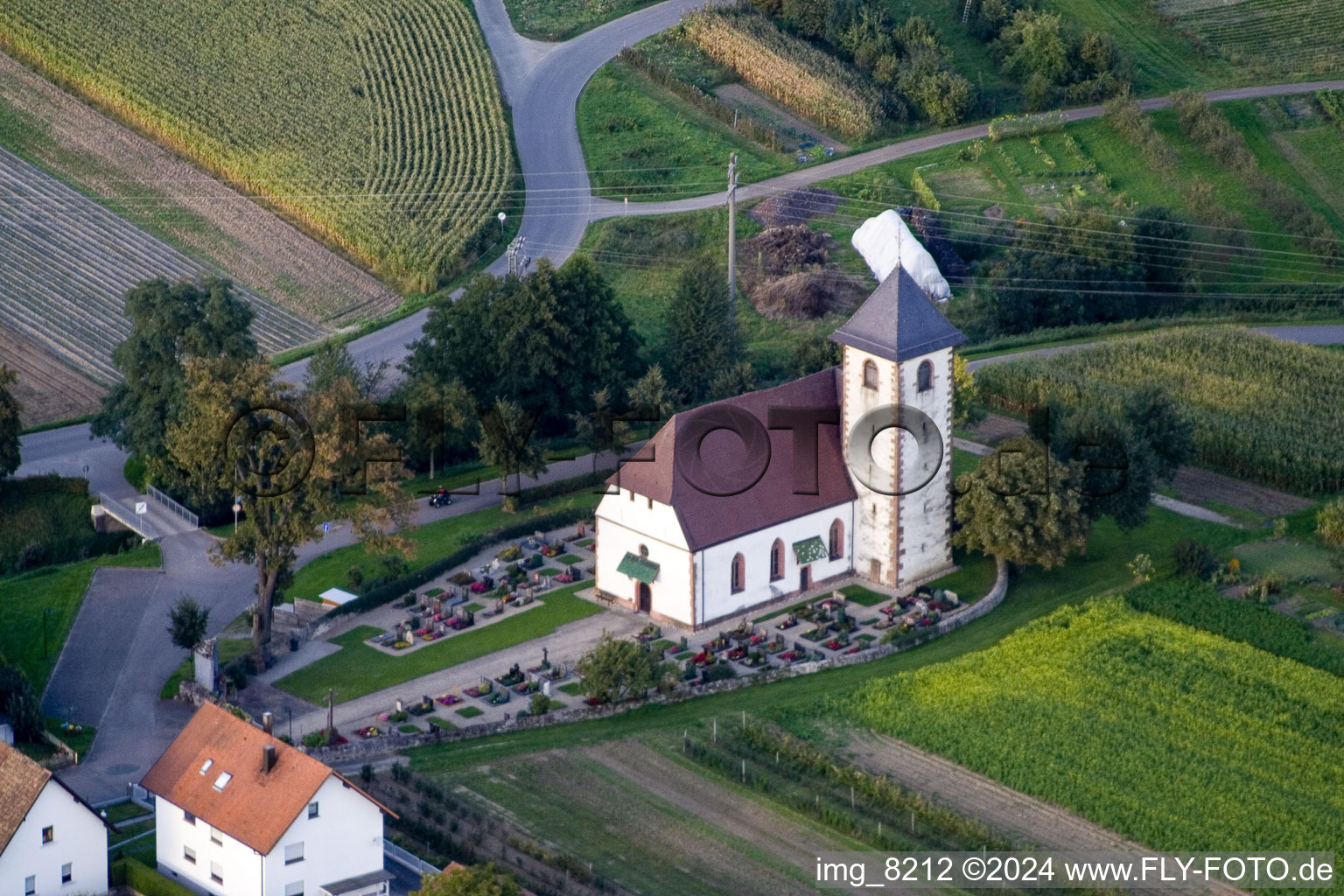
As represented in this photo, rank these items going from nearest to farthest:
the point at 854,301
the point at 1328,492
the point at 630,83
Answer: the point at 1328,492
the point at 854,301
the point at 630,83

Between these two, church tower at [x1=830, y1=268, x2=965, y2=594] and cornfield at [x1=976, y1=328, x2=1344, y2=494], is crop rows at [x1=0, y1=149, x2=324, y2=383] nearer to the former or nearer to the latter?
church tower at [x1=830, y1=268, x2=965, y2=594]

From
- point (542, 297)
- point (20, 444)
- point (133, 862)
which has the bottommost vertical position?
point (133, 862)

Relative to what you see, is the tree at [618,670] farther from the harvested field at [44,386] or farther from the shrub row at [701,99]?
the shrub row at [701,99]

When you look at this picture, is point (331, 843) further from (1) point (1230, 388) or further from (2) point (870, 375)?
(1) point (1230, 388)

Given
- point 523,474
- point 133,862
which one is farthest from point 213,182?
point 133,862

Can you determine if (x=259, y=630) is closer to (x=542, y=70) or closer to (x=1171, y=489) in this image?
(x=1171, y=489)

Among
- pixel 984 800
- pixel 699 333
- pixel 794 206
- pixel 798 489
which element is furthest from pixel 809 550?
pixel 794 206

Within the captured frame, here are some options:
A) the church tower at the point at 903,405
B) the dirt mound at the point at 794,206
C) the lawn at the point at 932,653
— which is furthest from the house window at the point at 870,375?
the dirt mound at the point at 794,206
